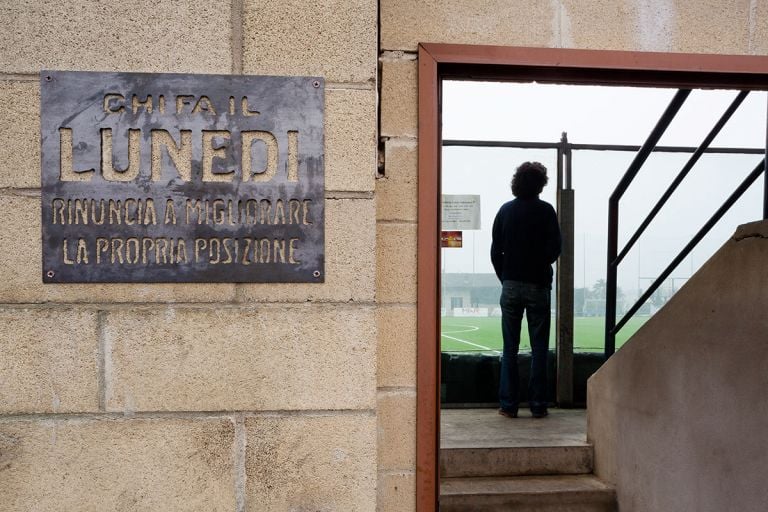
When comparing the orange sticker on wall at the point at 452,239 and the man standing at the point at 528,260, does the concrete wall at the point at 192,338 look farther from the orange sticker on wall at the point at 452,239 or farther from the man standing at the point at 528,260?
the orange sticker on wall at the point at 452,239

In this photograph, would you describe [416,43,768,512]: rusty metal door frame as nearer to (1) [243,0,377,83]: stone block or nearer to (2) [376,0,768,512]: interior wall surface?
(2) [376,0,768,512]: interior wall surface

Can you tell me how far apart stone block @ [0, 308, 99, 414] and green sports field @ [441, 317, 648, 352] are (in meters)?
3.21

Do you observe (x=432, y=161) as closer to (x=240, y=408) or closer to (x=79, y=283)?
(x=240, y=408)

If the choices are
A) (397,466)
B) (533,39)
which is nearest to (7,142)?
(397,466)

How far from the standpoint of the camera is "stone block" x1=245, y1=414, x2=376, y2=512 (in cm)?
158

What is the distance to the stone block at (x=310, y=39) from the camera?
1.58 m

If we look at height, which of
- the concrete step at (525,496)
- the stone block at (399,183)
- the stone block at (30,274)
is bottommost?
the concrete step at (525,496)

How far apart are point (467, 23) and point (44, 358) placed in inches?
58.1

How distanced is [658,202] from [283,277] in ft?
7.70

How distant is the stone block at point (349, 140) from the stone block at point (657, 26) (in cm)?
77

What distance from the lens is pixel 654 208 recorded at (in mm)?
3268

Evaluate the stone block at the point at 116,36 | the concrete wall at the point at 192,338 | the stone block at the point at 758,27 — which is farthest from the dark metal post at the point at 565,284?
the stone block at the point at 116,36

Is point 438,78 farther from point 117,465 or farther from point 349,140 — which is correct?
point 117,465

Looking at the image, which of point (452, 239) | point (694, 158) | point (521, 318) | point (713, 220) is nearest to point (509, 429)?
point (521, 318)
